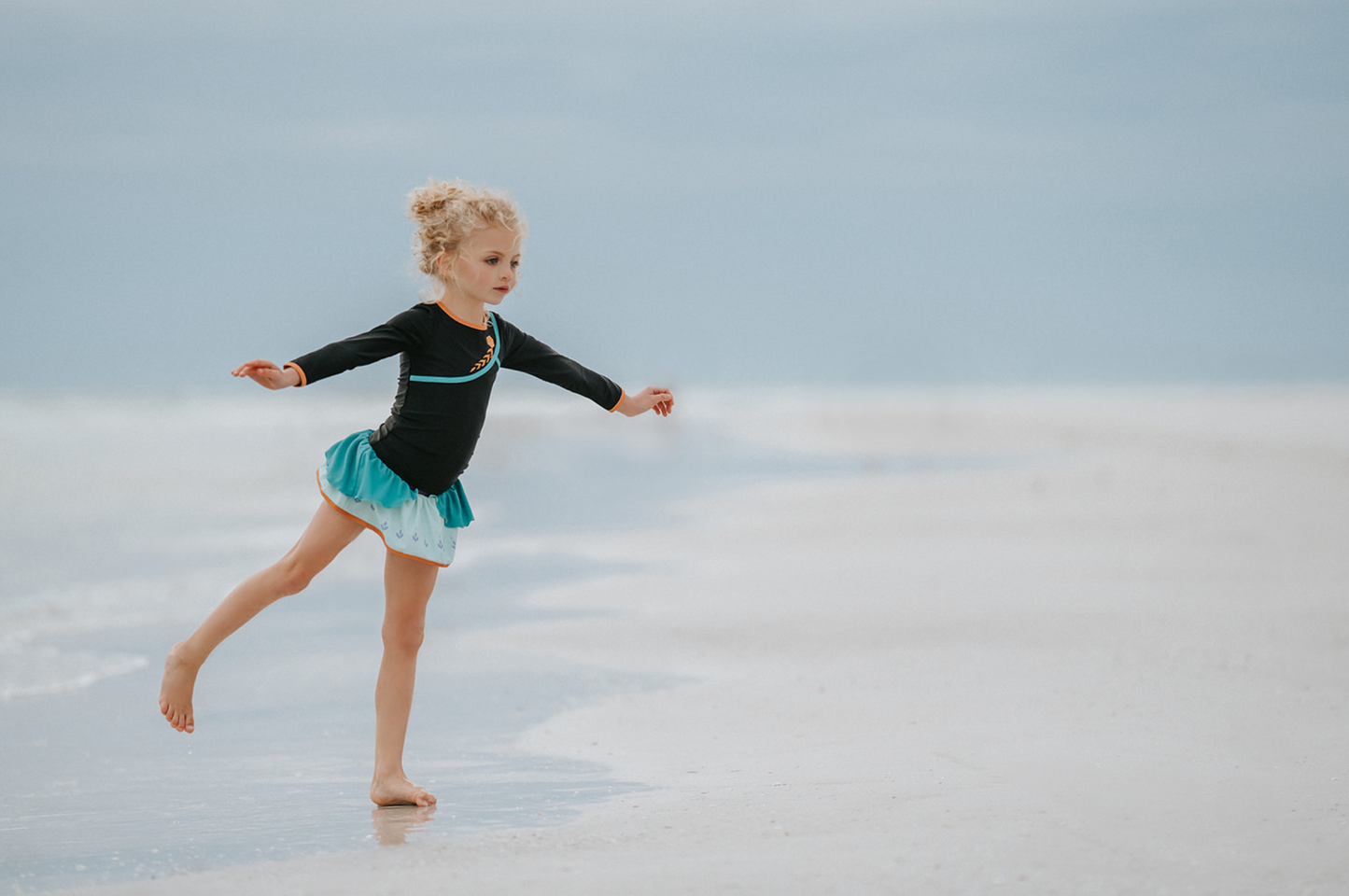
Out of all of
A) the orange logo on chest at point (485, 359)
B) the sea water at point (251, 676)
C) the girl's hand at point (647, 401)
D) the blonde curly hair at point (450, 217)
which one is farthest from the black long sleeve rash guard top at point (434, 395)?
the sea water at point (251, 676)

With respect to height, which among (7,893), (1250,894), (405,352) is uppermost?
(405,352)

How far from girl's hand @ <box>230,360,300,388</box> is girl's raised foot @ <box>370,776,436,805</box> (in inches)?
45.5

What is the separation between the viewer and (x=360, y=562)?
8.65 meters

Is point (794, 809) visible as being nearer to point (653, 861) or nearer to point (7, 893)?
point (653, 861)

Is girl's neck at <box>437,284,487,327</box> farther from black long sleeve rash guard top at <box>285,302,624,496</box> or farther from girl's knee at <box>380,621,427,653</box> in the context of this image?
girl's knee at <box>380,621,427,653</box>

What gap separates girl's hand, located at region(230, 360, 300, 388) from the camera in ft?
10.6

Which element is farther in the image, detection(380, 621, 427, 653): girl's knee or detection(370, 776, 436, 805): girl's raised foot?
detection(380, 621, 427, 653): girl's knee

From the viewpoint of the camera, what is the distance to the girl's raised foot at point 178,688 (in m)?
3.69

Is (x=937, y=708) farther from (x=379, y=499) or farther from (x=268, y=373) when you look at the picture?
(x=268, y=373)

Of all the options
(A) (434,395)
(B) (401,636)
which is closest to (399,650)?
(B) (401,636)

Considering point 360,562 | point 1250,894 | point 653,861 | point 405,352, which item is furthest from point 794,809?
point 360,562

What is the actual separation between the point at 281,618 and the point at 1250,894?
5.23 meters

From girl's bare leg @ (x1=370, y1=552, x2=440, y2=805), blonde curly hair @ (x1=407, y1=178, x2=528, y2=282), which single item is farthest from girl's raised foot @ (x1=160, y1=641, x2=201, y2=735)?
blonde curly hair @ (x1=407, y1=178, x2=528, y2=282)

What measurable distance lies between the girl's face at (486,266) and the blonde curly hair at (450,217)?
0.9 inches
